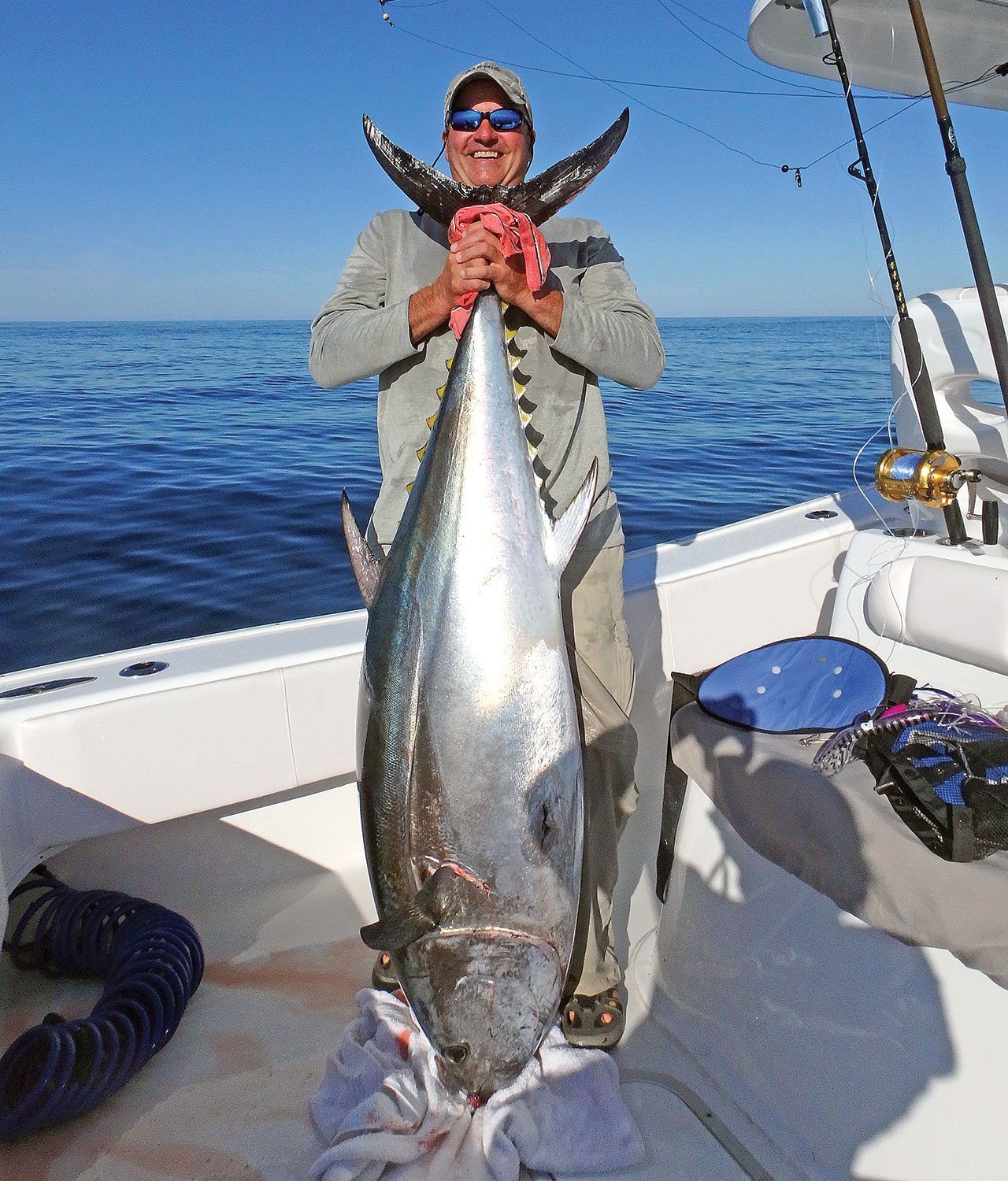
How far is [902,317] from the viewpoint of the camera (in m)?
2.73

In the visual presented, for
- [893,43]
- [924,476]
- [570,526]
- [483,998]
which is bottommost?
[483,998]

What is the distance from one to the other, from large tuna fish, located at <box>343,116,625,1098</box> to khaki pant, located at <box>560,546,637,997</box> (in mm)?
496

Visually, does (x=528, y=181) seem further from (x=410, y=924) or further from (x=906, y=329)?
(x=906, y=329)

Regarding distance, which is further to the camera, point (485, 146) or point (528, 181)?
point (485, 146)

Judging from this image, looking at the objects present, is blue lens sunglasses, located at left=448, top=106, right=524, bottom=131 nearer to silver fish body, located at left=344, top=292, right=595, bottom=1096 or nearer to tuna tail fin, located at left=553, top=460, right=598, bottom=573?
silver fish body, located at left=344, top=292, right=595, bottom=1096

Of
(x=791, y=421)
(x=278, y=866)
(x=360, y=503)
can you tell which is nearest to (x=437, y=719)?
(x=278, y=866)

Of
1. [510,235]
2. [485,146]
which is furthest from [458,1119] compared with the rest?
[485,146]

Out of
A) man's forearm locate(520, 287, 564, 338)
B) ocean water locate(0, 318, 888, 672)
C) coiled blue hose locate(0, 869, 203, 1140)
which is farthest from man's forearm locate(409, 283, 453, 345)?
ocean water locate(0, 318, 888, 672)

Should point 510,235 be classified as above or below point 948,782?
→ above

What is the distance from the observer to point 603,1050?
2018 millimetres

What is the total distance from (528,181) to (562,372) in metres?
0.45

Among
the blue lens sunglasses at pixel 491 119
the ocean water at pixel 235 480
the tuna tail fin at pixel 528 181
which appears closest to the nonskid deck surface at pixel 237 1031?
the tuna tail fin at pixel 528 181

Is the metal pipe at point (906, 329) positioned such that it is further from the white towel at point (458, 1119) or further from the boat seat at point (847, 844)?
the white towel at point (458, 1119)

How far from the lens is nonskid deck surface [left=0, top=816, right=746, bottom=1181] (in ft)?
6.02
